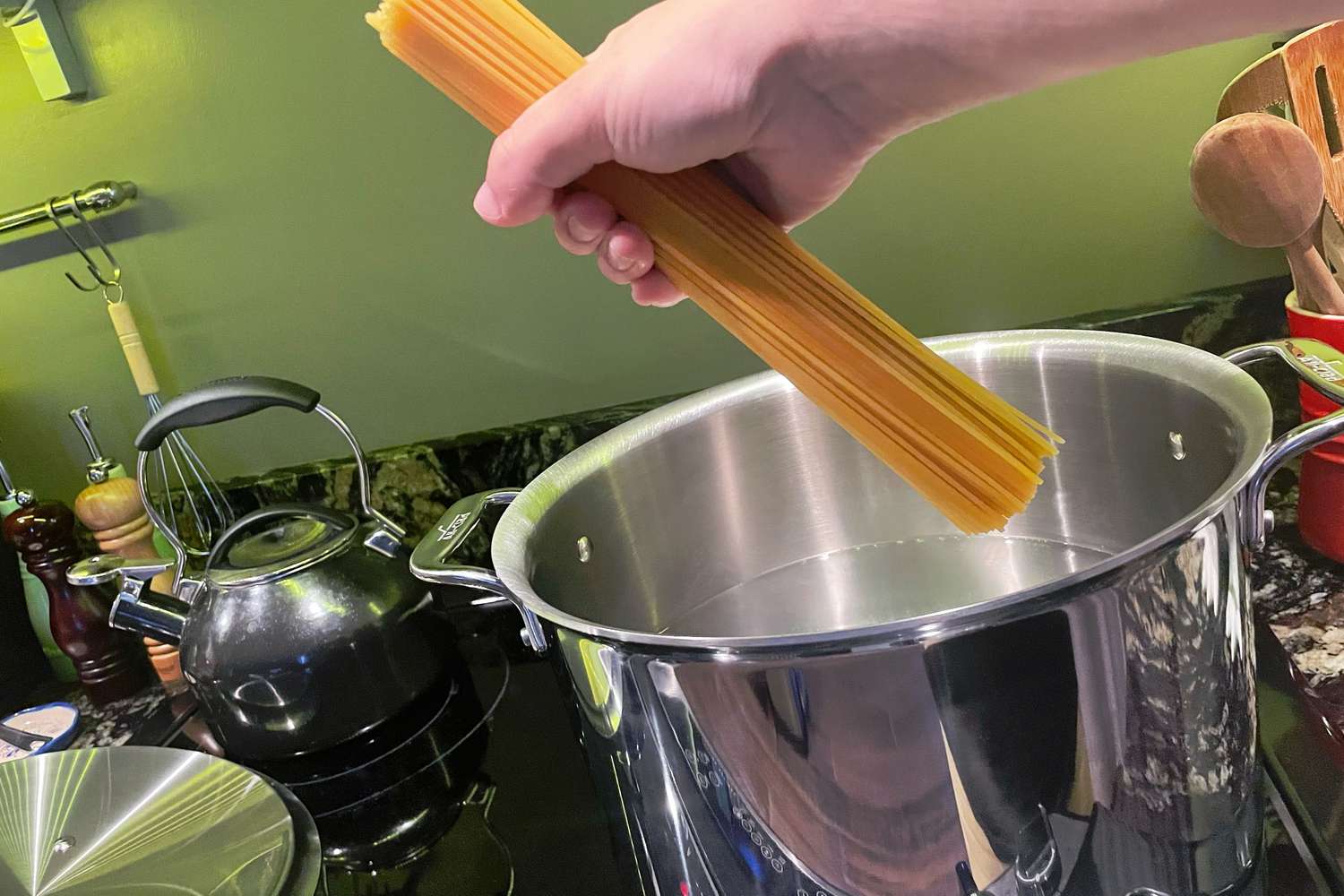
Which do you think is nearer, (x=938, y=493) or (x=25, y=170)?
(x=938, y=493)

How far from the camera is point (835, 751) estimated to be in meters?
0.45

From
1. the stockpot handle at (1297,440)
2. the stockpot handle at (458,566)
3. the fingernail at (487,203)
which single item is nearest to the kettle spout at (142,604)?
the stockpot handle at (458,566)

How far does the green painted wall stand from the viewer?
88 cm

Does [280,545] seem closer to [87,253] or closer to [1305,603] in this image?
[87,253]

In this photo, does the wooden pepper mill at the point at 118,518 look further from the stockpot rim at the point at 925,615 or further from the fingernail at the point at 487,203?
the fingernail at the point at 487,203

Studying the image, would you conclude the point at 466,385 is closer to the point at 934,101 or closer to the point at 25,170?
the point at 25,170

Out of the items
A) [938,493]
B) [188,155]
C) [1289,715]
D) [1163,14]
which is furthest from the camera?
[188,155]

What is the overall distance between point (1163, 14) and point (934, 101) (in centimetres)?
12

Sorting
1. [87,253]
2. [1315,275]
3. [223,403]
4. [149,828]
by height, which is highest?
[87,253]

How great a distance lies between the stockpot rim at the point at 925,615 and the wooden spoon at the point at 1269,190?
144mm

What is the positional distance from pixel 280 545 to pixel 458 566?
0.31 m

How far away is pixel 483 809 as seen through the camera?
2.52 ft

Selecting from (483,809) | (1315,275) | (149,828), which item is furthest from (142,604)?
(1315,275)

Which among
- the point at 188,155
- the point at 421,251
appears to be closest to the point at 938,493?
the point at 421,251
